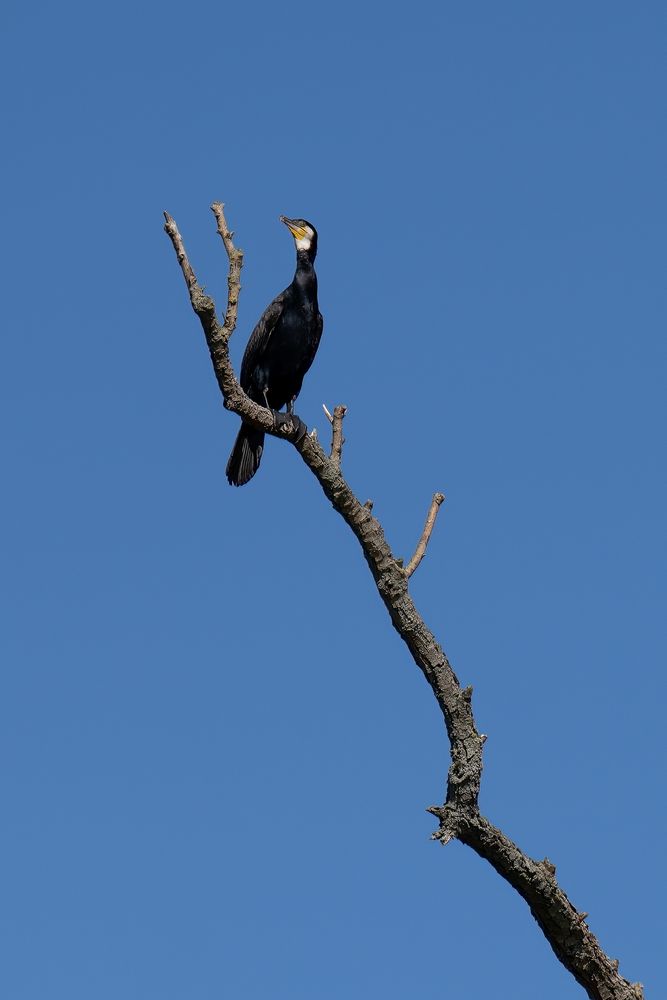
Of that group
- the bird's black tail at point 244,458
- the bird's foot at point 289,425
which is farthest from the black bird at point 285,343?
the bird's foot at point 289,425

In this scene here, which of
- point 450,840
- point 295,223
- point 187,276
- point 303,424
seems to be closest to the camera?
point 450,840

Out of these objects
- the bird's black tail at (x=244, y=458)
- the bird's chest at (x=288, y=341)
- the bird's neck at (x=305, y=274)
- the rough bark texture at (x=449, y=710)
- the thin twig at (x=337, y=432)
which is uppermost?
the bird's neck at (x=305, y=274)

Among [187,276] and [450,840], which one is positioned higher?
[187,276]

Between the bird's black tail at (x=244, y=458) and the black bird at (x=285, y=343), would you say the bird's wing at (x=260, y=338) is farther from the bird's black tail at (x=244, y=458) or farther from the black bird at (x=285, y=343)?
the bird's black tail at (x=244, y=458)

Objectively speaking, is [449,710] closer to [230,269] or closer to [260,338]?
[230,269]

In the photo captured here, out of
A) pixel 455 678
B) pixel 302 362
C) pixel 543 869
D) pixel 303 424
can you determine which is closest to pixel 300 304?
pixel 302 362

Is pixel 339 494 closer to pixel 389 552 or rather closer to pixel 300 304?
A: pixel 389 552

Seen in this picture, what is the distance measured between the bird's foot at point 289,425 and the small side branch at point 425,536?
65cm

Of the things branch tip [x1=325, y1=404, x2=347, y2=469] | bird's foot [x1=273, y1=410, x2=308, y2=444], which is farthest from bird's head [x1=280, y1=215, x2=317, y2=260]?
branch tip [x1=325, y1=404, x2=347, y2=469]

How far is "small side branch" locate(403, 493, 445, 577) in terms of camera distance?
502 centimetres

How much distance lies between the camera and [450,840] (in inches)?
182

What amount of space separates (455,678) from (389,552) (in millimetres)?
545

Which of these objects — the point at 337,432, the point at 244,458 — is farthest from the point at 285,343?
the point at 337,432

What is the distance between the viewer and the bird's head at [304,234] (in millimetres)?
8385
